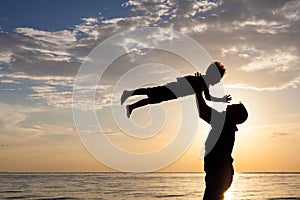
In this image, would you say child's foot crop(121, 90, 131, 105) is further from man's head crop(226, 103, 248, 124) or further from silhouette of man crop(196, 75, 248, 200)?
man's head crop(226, 103, 248, 124)

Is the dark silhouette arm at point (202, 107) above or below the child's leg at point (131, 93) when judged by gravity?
below

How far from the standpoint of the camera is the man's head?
620 centimetres

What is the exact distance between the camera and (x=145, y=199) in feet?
150

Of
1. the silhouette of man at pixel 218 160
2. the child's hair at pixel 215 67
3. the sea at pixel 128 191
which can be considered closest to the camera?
the child's hair at pixel 215 67

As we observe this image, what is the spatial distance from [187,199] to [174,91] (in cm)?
4265

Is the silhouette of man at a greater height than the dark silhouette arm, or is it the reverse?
the dark silhouette arm

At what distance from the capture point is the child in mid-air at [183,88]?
18.7 feet

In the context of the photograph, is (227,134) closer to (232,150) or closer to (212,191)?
(232,150)

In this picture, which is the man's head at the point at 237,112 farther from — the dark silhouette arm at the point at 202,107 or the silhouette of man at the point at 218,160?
the dark silhouette arm at the point at 202,107

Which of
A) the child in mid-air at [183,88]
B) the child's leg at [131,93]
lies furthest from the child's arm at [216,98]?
the child's leg at [131,93]

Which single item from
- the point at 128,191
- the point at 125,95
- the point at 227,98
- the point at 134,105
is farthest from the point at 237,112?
the point at 128,191

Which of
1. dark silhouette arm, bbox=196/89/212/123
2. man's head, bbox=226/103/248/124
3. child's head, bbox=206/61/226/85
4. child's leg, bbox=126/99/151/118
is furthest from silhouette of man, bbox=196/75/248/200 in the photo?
child's leg, bbox=126/99/151/118

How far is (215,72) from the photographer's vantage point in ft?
19.1

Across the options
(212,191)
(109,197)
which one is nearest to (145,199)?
(109,197)
